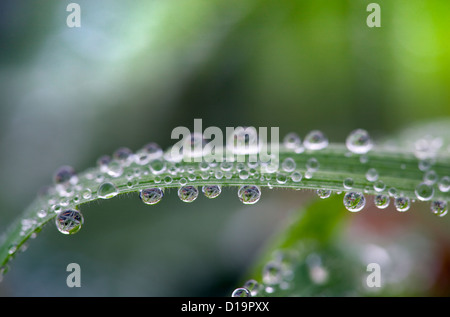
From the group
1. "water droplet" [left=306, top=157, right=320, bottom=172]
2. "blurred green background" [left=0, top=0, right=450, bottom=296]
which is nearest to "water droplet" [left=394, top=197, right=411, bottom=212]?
"water droplet" [left=306, top=157, right=320, bottom=172]

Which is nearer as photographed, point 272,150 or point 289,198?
point 272,150

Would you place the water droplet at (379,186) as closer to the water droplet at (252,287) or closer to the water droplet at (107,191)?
the water droplet at (252,287)

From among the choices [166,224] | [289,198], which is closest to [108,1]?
[166,224]

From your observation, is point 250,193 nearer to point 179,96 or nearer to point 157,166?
point 157,166

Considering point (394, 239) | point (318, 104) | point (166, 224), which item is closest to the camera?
point (394, 239)

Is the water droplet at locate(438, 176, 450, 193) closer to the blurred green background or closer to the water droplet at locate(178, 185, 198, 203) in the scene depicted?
the water droplet at locate(178, 185, 198, 203)

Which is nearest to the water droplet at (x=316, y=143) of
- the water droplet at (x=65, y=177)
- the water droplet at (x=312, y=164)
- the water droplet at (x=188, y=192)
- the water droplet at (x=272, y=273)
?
the water droplet at (x=312, y=164)

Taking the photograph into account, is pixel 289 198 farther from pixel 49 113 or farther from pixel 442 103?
pixel 49 113
